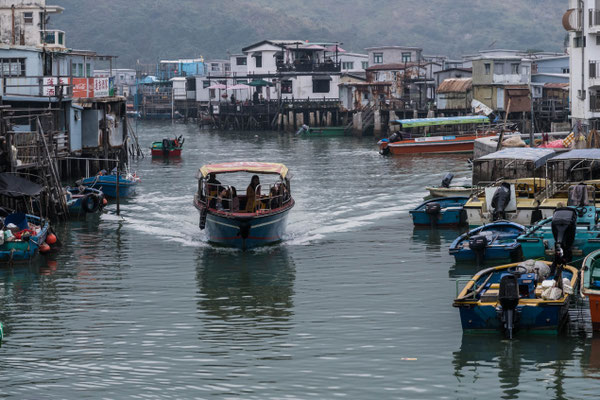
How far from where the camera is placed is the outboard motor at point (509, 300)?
2462 cm

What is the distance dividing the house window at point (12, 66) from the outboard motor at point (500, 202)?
3662cm

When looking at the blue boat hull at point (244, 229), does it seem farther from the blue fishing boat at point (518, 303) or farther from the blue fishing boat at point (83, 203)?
the blue fishing boat at point (518, 303)

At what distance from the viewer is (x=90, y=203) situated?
46.9 meters

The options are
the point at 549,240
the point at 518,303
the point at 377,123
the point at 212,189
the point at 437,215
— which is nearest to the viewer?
the point at 518,303

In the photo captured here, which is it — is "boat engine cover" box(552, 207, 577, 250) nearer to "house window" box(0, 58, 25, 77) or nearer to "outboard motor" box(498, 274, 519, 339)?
"outboard motor" box(498, 274, 519, 339)

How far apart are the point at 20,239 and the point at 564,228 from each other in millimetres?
18716

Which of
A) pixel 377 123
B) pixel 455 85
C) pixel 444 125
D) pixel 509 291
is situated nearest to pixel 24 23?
pixel 444 125

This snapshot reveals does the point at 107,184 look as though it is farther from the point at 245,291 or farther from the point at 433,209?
the point at 245,291

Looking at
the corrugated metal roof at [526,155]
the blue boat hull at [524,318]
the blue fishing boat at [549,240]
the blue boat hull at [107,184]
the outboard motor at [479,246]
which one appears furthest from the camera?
the blue boat hull at [107,184]

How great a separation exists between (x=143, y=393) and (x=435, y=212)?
22.9 meters

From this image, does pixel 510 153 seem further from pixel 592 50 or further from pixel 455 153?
pixel 455 153

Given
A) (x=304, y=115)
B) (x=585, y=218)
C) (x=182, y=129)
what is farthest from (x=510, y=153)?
(x=182, y=129)

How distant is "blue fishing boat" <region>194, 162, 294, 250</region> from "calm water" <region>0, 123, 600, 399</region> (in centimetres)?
68

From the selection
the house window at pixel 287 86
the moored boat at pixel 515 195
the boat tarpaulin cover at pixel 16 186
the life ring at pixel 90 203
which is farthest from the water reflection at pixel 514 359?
the house window at pixel 287 86
